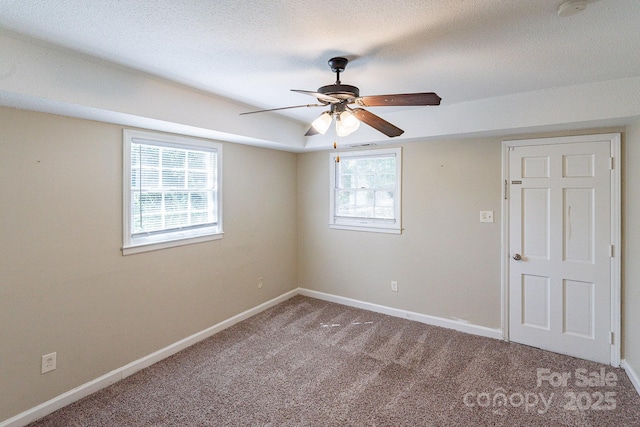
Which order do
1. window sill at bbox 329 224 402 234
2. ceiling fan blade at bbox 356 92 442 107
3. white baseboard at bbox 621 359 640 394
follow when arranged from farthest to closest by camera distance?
window sill at bbox 329 224 402 234, white baseboard at bbox 621 359 640 394, ceiling fan blade at bbox 356 92 442 107

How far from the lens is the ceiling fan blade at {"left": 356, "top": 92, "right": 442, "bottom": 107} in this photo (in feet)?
5.92

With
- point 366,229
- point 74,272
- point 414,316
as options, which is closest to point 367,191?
point 366,229

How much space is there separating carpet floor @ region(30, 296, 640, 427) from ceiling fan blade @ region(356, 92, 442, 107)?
2111 millimetres

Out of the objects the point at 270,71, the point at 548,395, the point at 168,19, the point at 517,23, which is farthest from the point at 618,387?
the point at 168,19

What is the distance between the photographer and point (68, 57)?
2037 millimetres

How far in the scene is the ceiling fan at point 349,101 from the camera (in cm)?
186

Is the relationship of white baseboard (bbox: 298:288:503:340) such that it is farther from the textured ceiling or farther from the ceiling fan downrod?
the ceiling fan downrod

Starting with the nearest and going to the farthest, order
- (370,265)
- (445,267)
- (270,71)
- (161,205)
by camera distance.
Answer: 1. (270,71)
2. (161,205)
3. (445,267)
4. (370,265)

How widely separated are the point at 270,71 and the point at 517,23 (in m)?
1.56

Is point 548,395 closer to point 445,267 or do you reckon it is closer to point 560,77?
point 445,267

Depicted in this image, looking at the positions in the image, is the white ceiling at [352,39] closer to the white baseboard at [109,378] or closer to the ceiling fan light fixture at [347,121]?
the ceiling fan light fixture at [347,121]

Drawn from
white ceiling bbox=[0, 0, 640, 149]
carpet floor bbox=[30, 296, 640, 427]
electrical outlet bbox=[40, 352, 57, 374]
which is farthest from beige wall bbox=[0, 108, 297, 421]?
white ceiling bbox=[0, 0, 640, 149]

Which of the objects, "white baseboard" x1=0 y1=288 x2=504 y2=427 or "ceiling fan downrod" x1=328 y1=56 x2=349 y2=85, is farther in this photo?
"white baseboard" x1=0 y1=288 x2=504 y2=427

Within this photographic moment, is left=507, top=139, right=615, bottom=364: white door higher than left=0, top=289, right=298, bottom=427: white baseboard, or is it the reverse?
left=507, top=139, right=615, bottom=364: white door
